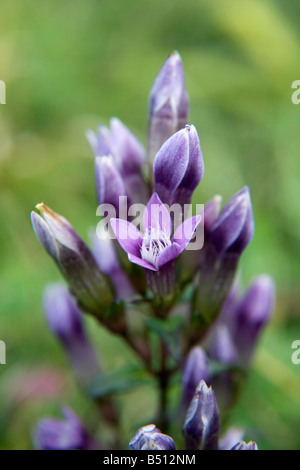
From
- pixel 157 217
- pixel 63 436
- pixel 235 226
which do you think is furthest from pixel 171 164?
pixel 63 436

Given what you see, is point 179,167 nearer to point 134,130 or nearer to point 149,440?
point 149,440

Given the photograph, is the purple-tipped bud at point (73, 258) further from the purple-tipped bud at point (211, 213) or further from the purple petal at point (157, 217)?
the purple-tipped bud at point (211, 213)

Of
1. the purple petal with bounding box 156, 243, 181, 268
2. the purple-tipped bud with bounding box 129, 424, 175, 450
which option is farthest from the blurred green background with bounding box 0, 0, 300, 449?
the purple petal with bounding box 156, 243, 181, 268

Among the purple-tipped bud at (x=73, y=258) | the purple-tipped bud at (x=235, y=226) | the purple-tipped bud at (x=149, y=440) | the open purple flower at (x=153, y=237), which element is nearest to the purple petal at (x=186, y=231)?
the open purple flower at (x=153, y=237)

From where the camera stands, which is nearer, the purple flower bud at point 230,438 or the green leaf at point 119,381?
the purple flower bud at point 230,438

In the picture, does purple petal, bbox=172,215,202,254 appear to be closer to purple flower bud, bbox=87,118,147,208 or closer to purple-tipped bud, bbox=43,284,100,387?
purple flower bud, bbox=87,118,147,208

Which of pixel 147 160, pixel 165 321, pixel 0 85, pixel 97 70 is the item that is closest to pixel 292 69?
pixel 97 70
